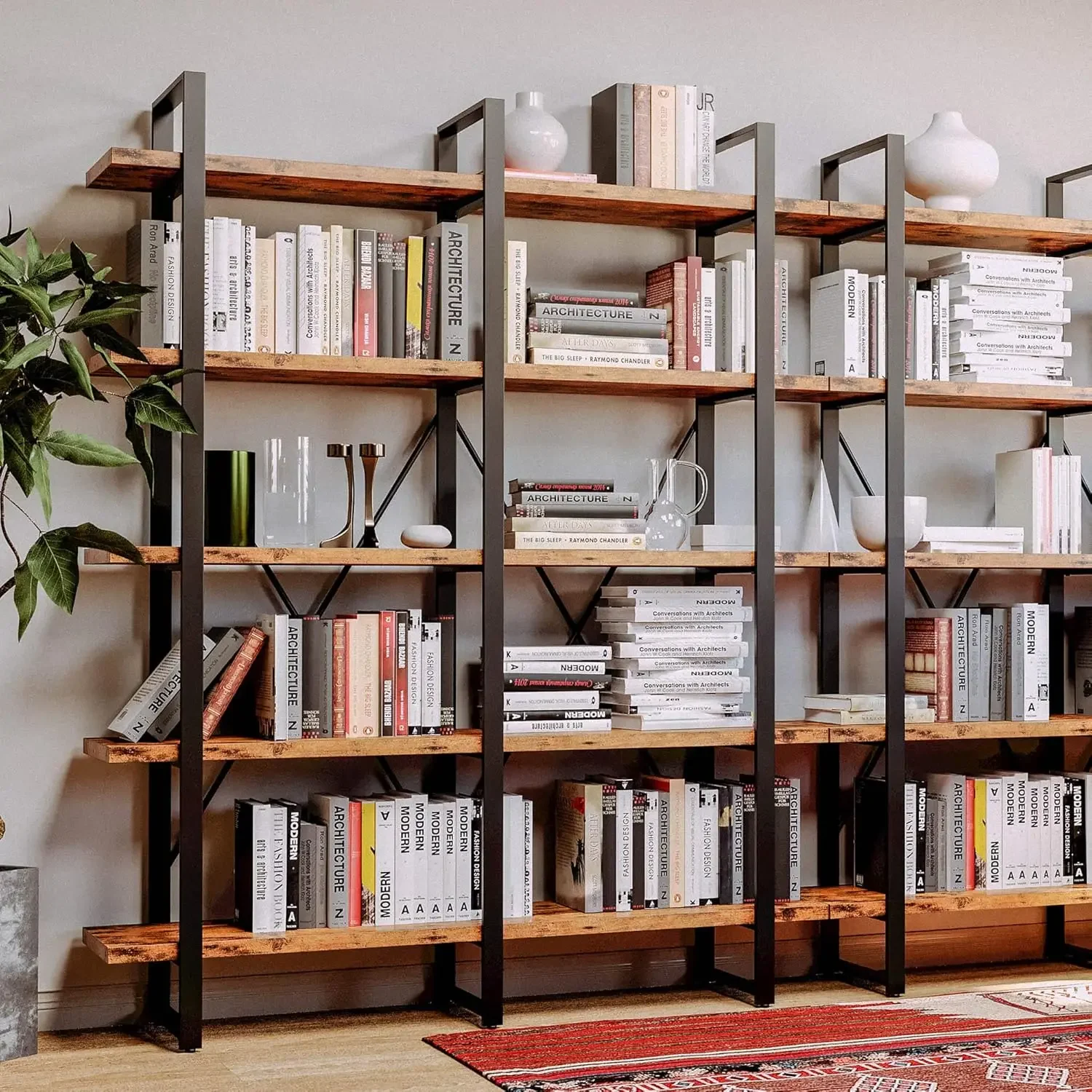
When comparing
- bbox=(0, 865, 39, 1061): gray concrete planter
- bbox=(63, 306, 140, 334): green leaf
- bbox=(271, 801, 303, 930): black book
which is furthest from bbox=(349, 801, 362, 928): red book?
bbox=(63, 306, 140, 334): green leaf

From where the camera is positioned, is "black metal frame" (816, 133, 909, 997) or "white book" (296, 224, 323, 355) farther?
"black metal frame" (816, 133, 909, 997)

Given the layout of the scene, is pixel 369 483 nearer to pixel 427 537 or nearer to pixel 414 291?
pixel 427 537

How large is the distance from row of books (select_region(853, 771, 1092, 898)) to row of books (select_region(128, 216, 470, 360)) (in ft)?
5.26

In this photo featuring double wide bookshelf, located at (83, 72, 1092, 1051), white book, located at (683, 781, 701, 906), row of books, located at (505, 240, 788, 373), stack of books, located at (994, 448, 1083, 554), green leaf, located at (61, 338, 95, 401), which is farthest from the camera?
stack of books, located at (994, 448, 1083, 554)

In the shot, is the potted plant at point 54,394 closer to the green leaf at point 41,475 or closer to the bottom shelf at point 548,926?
the green leaf at point 41,475

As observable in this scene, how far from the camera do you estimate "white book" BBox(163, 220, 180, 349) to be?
341cm

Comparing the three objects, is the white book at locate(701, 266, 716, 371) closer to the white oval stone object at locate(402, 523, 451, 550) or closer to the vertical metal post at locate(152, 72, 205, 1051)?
the white oval stone object at locate(402, 523, 451, 550)

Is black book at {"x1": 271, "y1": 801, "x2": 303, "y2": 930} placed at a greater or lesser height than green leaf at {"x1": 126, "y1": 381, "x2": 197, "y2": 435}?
lesser

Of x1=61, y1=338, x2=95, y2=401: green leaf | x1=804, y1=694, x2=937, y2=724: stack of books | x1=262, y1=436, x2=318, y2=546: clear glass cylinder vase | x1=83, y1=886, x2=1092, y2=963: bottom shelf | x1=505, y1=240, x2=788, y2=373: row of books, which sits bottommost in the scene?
x1=83, y1=886, x2=1092, y2=963: bottom shelf

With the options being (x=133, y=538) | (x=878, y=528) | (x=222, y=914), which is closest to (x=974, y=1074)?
(x=878, y=528)

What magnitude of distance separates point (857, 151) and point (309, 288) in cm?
150

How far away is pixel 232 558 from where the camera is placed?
3.42m

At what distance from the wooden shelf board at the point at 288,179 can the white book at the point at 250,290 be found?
131mm

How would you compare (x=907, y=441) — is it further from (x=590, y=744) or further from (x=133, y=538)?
(x=133, y=538)
